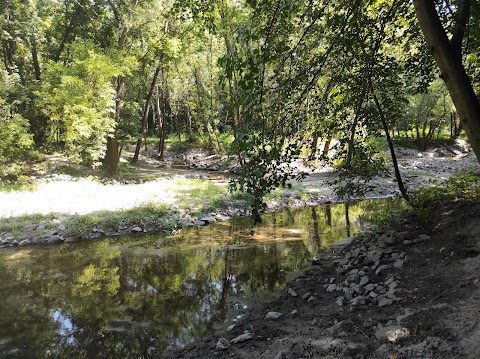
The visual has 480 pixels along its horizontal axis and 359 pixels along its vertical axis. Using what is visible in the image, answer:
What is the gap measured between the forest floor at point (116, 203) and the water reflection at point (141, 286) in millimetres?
1006

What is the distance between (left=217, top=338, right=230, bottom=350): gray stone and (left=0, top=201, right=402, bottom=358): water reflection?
2.96ft

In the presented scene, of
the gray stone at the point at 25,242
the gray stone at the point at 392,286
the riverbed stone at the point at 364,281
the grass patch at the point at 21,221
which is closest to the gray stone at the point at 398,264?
the riverbed stone at the point at 364,281

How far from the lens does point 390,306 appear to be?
4922mm

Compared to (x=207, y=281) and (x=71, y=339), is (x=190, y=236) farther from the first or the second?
(x=71, y=339)

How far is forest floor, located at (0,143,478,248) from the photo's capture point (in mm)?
12266

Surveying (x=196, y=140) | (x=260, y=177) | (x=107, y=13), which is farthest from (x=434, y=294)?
(x=196, y=140)

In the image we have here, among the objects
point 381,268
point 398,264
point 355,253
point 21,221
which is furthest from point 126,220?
point 398,264

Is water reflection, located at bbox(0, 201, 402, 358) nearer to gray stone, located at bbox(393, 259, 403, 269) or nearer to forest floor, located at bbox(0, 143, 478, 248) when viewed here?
forest floor, located at bbox(0, 143, 478, 248)

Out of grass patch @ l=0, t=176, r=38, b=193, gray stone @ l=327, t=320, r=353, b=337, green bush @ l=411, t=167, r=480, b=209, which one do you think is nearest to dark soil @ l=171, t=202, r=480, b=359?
gray stone @ l=327, t=320, r=353, b=337

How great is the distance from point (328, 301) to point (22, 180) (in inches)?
695

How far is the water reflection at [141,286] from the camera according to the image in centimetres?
591

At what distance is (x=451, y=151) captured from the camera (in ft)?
132

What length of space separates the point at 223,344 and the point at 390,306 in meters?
2.33

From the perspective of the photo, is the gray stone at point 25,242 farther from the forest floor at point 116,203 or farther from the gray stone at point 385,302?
the gray stone at point 385,302
